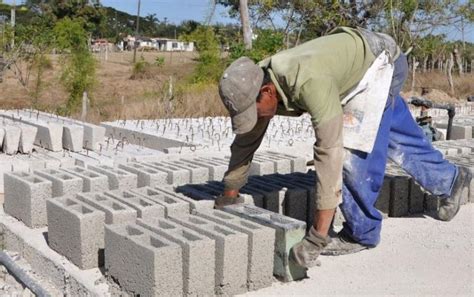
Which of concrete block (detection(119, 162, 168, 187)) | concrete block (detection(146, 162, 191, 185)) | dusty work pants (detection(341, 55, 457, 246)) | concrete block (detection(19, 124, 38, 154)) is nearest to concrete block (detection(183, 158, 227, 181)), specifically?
concrete block (detection(146, 162, 191, 185))

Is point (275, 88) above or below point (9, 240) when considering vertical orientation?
above

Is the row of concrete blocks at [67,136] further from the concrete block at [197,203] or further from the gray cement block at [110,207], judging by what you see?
the concrete block at [197,203]

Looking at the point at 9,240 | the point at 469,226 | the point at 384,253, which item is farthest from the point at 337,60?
the point at 9,240

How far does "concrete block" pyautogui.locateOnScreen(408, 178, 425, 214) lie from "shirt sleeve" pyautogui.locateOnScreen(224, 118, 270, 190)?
1.61 m

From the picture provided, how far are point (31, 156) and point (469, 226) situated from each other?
452 centimetres

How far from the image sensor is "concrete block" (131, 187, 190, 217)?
3.63m

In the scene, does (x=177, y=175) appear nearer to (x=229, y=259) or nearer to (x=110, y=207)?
(x=110, y=207)

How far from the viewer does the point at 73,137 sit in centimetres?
682

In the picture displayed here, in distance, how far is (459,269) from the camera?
352 centimetres

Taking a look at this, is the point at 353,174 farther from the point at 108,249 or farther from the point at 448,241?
the point at 108,249

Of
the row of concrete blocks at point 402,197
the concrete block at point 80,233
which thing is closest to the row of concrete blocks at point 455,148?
the row of concrete blocks at point 402,197

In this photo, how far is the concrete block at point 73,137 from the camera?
6.81 m

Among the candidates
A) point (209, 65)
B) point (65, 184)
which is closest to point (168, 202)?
point (65, 184)

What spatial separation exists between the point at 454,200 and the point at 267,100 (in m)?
1.95
